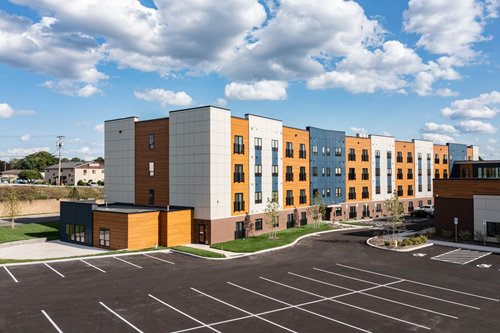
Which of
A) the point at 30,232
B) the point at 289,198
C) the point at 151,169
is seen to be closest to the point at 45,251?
the point at 30,232

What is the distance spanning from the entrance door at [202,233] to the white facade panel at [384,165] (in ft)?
120

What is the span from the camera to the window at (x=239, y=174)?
42719 mm

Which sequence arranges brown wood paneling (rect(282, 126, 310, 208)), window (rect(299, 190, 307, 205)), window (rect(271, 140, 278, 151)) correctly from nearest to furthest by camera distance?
window (rect(271, 140, 278, 151)), brown wood paneling (rect(282, 126, 310, 208)), window (rect(299, 190, 307, 205))

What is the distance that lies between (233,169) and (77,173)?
323 ft

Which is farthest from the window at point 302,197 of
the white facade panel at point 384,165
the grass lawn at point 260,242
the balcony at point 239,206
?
the white facade panel at point 384,165

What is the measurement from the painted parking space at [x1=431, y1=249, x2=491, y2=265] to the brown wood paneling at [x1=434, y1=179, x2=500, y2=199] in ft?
24.9

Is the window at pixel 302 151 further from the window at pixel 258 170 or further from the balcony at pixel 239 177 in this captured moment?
the balcony at pixel 239 177

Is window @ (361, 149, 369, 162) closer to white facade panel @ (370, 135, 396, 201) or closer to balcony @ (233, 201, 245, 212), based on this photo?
white facade panel @ (370, 135, 396, 201)

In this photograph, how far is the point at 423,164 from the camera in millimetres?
74500

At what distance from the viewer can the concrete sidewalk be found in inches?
1334

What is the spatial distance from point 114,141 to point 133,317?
34.2 m

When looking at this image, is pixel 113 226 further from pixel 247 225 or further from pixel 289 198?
pixel 289 198

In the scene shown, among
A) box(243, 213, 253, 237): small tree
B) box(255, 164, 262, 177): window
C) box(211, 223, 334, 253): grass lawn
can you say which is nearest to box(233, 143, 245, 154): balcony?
box(255, 164, 262, 177): window

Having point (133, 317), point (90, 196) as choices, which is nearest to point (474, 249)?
point (133, 317)
